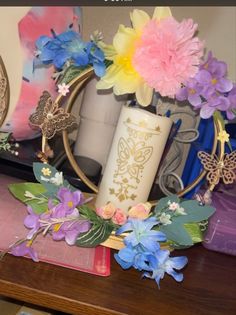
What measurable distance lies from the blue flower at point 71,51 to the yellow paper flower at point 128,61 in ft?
0.06

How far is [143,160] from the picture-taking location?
24.0 inches

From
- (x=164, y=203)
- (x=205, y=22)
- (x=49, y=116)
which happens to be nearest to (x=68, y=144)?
(x=49, y=116)

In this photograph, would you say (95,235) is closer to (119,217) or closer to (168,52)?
(119,217)

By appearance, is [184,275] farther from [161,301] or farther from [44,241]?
[44,241]

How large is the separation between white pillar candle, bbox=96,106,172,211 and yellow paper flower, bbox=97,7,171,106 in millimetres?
31

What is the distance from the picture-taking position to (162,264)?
0.54 metres

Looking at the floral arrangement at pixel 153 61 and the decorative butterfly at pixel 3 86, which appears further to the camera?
the decorative butterfly at pixel 3 86

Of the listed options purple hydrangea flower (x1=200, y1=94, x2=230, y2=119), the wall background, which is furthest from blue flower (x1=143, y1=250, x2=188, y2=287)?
the wall background

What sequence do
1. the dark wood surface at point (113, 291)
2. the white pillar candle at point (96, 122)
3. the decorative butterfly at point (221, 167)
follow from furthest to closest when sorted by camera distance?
the white pillar candle at point (96, 122) < the decorative butterfly at point (221, 167) < the dark wood surface at point (113, 291)

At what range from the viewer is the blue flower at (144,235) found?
21.0 inches

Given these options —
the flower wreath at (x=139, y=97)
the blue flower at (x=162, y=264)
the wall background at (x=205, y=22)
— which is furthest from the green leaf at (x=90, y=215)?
the wall background at (x=205, y=22)

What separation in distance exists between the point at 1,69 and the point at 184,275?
436 mm

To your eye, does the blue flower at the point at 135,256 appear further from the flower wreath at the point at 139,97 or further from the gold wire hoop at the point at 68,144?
the gold wire hoop at the point at 68,144

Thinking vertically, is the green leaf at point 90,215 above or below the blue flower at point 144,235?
below
